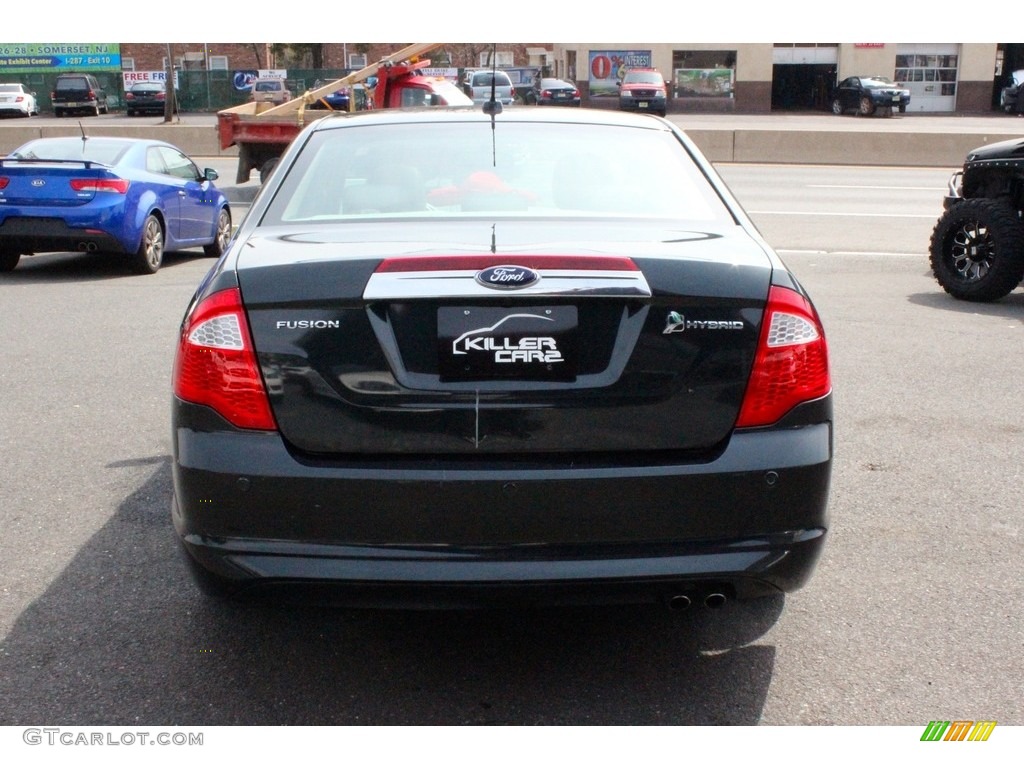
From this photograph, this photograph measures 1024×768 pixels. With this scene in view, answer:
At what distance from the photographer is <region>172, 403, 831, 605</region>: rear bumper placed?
297 cm

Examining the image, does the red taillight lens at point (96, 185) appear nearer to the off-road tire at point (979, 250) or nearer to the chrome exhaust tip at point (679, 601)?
the off-road tire at point (979, 250)

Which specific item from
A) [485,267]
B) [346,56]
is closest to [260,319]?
[485,267]

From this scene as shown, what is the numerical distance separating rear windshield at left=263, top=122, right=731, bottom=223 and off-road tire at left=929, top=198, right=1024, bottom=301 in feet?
21.1

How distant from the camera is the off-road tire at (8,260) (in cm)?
1243

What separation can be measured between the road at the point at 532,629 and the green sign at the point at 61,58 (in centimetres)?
6416

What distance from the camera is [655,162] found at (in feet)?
13.4

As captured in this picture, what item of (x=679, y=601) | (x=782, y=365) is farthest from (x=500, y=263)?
(x=679, y=601)

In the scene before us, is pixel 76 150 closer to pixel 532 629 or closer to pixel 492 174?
pixel 492 174

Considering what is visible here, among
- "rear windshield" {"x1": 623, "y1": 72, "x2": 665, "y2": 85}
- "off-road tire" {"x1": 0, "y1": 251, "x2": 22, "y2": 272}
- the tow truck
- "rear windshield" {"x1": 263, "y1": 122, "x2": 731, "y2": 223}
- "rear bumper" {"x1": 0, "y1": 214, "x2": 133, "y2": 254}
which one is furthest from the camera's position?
"rear windshield" {"x1": 623, "y1": 72, "x2": 665, "y2": 85}

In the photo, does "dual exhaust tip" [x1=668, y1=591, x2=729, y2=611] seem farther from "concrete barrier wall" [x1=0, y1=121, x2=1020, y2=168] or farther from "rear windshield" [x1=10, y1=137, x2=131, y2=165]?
"concrete barrier wall" [x1=0, y1=121, x2=1020, y2=168]

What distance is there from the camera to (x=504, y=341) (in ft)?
9.72

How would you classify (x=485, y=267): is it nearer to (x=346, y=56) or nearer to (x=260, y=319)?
(x=260, y=319)

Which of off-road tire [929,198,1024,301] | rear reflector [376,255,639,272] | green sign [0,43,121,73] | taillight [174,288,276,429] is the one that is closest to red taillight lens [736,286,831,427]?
rear reflector [376,255,639,272]

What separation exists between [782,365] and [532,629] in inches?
50.0
